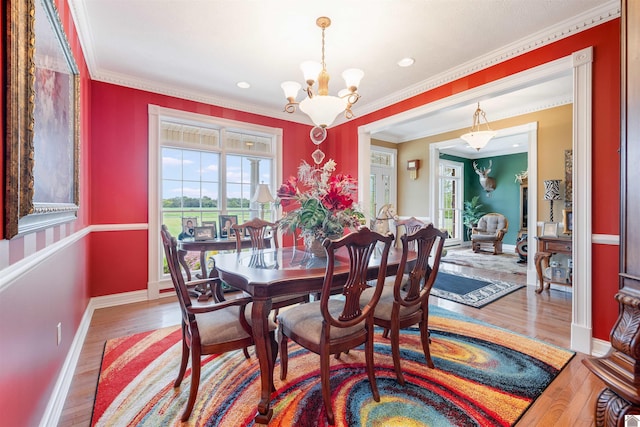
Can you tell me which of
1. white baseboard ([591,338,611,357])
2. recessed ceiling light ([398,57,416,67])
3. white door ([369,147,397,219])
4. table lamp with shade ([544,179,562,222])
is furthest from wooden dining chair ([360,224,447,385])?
white door ([369,147,397,219])

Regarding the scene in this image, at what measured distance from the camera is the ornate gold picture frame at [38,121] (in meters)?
1.05

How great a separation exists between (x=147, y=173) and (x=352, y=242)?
330 centimetres

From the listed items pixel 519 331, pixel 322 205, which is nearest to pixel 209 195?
pixel 322 205

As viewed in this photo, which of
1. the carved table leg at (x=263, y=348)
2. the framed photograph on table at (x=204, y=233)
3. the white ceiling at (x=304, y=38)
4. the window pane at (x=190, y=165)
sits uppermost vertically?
the white ceiling at (x=304, y=38)

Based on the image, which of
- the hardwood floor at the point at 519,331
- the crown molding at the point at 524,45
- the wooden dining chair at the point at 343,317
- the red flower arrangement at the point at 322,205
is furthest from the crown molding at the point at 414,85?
the hardwood floor at the point at 519,331

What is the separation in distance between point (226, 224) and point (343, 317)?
280 cm

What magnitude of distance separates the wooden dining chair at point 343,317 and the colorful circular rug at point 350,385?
7.0 inches

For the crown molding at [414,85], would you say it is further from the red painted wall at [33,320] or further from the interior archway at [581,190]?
the red painted wall at [33,320]

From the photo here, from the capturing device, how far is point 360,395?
180cm

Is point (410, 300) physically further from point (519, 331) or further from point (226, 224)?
point (226, 224)

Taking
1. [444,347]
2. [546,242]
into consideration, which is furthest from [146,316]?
[546,242]

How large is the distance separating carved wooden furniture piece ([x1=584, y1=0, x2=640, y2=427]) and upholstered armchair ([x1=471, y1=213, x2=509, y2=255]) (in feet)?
22.7

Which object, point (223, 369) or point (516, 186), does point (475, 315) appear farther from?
point (516, 186)

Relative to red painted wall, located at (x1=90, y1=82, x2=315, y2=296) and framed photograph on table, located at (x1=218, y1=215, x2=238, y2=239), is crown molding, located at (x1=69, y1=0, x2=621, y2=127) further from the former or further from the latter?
framed photograph on table, located at (x1=218, y1=215, x2=238, y2=239)
